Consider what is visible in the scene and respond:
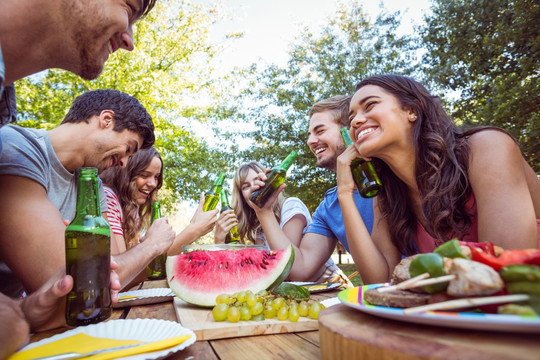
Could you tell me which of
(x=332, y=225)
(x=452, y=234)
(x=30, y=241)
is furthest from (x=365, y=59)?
(x=30, y=241)

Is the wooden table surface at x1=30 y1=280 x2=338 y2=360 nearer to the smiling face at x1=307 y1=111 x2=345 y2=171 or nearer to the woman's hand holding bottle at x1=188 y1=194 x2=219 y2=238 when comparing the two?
the woman's hand holding bottle at x1=188 y1=194 x2=219 y2=238

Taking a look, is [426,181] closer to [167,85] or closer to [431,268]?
[431,268]

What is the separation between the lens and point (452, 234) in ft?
6.54

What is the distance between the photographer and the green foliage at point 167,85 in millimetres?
11141

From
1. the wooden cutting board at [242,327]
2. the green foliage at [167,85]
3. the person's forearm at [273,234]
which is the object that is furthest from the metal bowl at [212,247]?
the green foliage at [167,85]

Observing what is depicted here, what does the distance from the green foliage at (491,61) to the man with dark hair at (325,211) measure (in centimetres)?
894

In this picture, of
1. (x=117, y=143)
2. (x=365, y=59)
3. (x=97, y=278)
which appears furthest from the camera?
(x=365, y=59)

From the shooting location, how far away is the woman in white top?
315cm

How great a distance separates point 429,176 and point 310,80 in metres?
13.6

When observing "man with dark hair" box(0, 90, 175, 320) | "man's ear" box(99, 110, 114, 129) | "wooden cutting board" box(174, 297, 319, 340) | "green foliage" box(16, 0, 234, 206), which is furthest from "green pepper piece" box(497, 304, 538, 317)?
"green foliage" box(16, 0, 234, 206)

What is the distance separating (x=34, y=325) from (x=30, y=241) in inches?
19.2

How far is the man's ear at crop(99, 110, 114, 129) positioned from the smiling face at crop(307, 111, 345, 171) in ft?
6.26

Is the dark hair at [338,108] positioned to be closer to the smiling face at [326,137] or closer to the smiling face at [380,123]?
the smiling face at [326,137]

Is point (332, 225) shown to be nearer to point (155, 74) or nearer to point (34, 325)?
point (34, 325)
